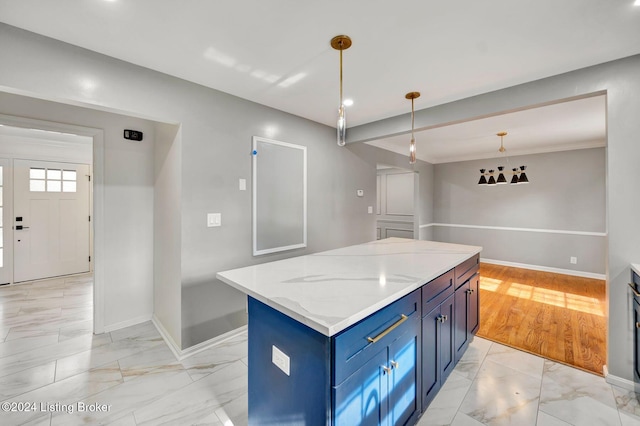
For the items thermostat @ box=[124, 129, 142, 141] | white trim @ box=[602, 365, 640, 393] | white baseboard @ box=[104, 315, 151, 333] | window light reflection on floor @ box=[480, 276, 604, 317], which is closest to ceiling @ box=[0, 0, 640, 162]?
thermostat @ box=[124, 129, 142, 141]

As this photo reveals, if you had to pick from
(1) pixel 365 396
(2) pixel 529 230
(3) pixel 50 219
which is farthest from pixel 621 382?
(3) pixel 50 219

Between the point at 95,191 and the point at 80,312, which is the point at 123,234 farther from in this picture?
the point at 80,312

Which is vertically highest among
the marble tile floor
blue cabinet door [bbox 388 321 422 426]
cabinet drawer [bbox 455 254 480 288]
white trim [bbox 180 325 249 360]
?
cabinet drawer [bbox 455 254 480 288]

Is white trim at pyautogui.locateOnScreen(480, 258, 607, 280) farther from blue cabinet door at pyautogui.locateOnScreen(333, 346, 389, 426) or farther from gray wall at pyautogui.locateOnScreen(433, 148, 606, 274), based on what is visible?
blue cabinet door at pyautogui.locateOnScreen(333, 346, 389, 426)

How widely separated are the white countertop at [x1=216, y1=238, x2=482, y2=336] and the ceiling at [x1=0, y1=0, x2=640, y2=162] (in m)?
1.50

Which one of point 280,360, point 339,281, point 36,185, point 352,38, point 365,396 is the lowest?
point 365,396

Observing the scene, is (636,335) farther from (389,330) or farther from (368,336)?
(368,336)

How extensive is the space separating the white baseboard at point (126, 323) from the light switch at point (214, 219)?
5.11ft

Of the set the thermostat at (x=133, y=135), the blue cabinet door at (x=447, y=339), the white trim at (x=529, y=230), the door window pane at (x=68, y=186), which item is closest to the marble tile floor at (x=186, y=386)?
the blue cabinet door at (x=447, y=339)

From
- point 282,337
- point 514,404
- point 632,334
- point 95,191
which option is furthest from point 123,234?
point 632,334

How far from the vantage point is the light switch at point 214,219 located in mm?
2461

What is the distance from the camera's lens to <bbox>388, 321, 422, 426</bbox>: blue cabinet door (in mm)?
1366

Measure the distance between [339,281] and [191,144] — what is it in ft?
5.82

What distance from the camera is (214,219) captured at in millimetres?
2496
